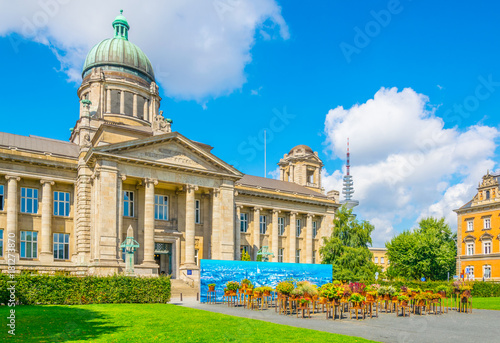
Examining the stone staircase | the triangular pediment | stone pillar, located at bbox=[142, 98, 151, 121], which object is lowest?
the stone staircase

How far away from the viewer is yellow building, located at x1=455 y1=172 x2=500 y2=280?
72438mm

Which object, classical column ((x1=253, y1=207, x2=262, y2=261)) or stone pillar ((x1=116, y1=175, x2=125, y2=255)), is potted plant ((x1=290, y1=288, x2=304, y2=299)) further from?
classical column ((x1=253, y1=207, x2=262, y2=261))

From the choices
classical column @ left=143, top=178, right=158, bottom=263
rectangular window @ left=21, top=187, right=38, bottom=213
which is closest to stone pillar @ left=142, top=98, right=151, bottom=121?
classical column @ left=143, top=178, right=158, bottom=263

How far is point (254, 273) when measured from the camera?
35.5 m

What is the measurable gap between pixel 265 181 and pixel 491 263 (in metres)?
39.7

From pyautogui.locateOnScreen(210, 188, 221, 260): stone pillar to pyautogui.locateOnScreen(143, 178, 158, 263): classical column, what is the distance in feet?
22.5

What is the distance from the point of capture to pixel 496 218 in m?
72.5

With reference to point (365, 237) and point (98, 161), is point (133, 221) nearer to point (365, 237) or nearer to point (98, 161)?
point (98, 161)

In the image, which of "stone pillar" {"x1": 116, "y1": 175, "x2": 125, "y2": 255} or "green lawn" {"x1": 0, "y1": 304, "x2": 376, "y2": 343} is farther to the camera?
"stone pillar" {"x1": 116, "y1": 175, "x2": 125, "y2": 255}

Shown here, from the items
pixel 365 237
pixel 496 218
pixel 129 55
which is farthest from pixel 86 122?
pixel 496 218

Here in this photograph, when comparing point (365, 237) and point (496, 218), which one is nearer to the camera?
point (365, 237)

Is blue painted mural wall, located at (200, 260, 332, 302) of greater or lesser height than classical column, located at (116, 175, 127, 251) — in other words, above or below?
below

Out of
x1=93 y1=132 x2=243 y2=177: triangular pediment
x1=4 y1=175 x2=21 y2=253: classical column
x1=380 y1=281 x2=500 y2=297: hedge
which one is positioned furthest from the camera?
x1=380 y1=281 x2=500 y2=297: hedge

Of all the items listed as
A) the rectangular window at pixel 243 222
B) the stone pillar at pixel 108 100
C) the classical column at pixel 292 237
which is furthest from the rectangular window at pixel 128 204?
the classical column at pixel 292 237
